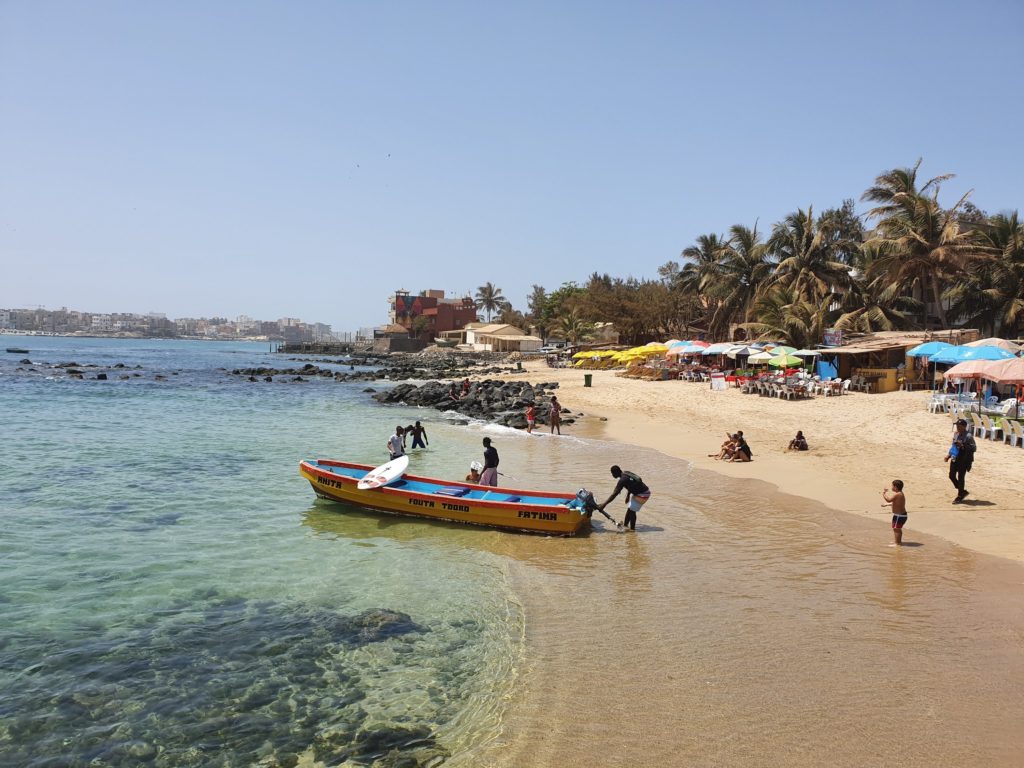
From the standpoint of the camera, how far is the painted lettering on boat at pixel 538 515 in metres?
11.8

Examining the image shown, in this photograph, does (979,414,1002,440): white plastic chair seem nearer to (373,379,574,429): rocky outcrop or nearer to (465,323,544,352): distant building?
(373,379,574,429): rocky outcrop

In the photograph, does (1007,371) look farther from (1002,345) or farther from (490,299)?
(490,299)

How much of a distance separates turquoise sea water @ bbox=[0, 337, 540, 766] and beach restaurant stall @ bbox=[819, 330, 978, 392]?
2088 cm

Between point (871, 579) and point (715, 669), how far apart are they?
3.81 meters

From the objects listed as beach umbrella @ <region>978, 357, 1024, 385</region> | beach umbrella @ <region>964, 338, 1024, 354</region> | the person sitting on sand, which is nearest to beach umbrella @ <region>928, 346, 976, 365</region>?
beach umbrella @ <region>964, 338, 1024, 354</region>

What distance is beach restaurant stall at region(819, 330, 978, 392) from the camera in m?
28.9

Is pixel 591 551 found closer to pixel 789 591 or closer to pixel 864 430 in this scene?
pixel 789 591

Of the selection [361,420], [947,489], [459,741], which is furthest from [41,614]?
[361,420]

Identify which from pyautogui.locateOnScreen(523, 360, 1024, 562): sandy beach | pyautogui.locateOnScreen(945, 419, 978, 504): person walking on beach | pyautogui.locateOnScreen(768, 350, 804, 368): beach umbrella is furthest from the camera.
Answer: pyautogui.locateOnScreen(768, 350, 804, 368): beach umbrella

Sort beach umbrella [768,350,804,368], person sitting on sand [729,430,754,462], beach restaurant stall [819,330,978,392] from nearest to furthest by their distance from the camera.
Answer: person sitting on sand [729,430,754,462] → beach restaurant stall [819,330,978,392] → beach umbrella [768,350,804,368]

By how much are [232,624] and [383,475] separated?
5.41 m

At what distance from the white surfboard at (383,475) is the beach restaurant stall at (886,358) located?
23.8m

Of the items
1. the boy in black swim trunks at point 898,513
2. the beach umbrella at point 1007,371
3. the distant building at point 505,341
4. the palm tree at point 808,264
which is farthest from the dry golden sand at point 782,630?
the distant building at point 505,341

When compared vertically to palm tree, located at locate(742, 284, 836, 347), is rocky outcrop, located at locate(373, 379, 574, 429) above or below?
below
